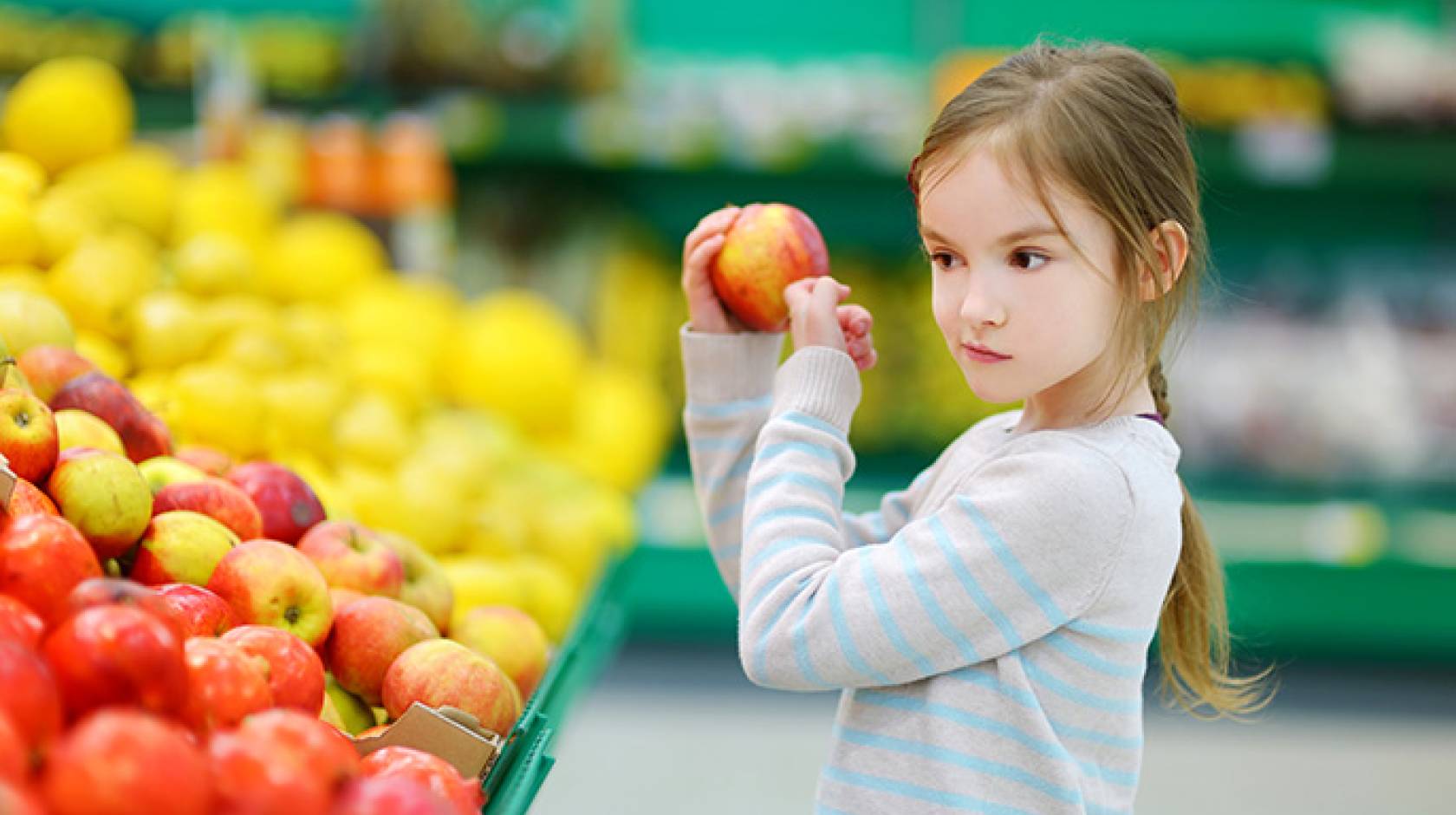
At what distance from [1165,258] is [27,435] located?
1.01 metres

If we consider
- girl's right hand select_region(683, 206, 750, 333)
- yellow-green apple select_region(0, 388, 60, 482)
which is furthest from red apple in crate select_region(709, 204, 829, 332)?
yellow-green apple select_region(0, 388, 60, 482)

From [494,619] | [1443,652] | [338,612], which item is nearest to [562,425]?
[494,619]

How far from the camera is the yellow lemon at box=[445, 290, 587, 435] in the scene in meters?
3.27

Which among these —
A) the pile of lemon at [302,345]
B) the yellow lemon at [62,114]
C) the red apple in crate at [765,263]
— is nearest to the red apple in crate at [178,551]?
the pile of lemon at [302,345]

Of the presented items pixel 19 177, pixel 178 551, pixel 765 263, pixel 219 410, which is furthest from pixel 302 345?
pixel 765 263

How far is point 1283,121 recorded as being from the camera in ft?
13.7

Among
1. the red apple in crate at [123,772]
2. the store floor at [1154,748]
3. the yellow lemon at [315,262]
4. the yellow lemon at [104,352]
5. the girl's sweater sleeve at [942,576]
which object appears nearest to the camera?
the red apple in crate at [123,772]

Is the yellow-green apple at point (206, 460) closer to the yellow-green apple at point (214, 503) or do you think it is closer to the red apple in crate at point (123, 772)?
the yellow-green apple at point (214, 503)

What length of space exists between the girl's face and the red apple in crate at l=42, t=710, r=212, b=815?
0.66 m

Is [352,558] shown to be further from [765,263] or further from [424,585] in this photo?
[765,263]

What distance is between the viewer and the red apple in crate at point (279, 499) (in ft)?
5.40

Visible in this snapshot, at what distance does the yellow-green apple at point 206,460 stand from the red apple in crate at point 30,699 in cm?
86

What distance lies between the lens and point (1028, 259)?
3.96 feet

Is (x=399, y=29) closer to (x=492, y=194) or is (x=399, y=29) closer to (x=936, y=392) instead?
(x=492, y=194)
